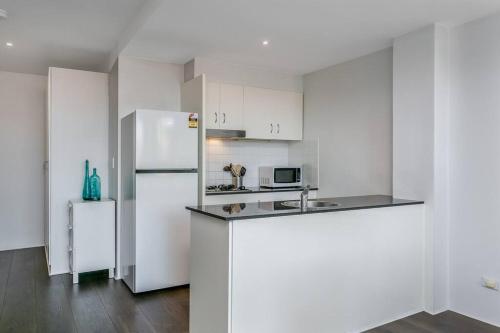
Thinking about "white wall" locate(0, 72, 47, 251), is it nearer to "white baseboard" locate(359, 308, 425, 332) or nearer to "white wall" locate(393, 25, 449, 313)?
"white baseboard" locate(359, 308, 425, 332)

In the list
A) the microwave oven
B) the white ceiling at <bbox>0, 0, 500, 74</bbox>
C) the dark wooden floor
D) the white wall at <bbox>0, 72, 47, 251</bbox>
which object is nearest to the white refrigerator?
the dark wooden floor

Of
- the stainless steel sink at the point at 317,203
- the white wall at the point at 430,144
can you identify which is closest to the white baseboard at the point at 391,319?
the white wall at the point at 430,144

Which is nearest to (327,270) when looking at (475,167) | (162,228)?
(475,167)

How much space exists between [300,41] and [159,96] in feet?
5.51

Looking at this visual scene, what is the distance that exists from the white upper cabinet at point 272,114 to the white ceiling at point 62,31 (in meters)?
1.64

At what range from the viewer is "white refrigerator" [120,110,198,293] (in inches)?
136

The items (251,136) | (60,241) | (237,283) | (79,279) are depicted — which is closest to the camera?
(237,283)

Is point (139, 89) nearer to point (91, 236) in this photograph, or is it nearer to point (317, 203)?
point (91, 236)

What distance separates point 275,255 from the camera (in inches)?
91.0

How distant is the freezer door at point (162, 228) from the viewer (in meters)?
3.47

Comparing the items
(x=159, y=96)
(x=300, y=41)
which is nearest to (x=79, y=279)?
(x=159, y=96)

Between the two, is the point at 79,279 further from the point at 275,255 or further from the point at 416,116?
the point at 416,116

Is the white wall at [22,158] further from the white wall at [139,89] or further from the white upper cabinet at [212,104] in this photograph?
the white upper cabinet at [212,104]

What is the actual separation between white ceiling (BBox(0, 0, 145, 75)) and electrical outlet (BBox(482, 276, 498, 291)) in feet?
11.5
